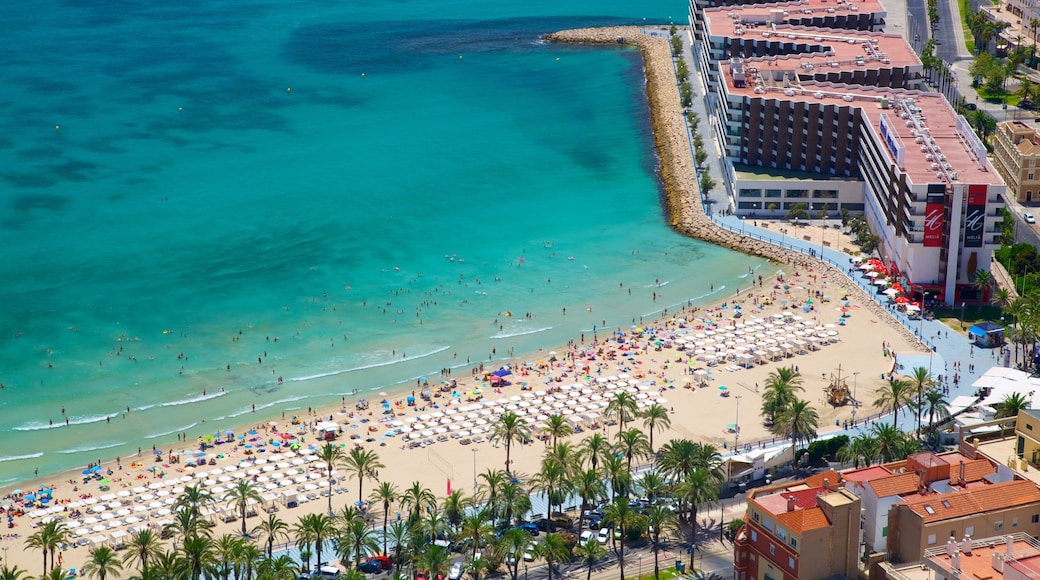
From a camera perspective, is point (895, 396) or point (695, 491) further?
point (895, 396)

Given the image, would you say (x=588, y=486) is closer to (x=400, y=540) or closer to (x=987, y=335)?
(x=400, y=540)

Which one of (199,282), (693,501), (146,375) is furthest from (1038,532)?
(199,282)

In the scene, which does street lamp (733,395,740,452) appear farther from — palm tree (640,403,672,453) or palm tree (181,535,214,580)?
palm tree (181,535,214,580)

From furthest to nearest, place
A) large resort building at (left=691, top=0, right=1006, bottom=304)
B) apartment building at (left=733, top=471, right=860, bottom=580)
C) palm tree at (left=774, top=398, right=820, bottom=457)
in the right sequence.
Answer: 1. large resort building at (left=691, top=0, right=1006, bottom=304)
2. palm tree at (left=774, top=398, right=820, bottom=457)
3. apartment building at (left=733, top=471, right=860, bottom=580)

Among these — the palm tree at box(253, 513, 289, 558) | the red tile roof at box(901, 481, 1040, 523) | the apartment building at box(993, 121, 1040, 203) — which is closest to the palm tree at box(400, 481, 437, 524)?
the palm tree at box(253, 513, 289, 558)

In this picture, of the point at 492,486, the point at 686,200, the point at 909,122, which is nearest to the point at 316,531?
the point at 492,486

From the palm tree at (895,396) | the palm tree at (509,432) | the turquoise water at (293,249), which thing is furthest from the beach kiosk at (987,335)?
the palm tree at (509,432)
